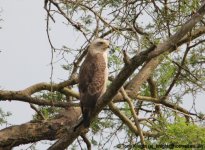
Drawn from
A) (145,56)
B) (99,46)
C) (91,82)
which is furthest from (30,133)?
(145,56)

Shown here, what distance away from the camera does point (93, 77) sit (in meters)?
6.60

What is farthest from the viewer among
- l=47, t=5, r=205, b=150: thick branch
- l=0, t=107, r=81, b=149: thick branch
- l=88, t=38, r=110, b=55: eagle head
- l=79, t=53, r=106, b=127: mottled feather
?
l=0, t=107, r=81, b=149: thick branch

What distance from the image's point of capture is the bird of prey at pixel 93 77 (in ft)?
20.2

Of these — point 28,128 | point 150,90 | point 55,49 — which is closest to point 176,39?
point 55,49

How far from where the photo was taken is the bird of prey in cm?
616

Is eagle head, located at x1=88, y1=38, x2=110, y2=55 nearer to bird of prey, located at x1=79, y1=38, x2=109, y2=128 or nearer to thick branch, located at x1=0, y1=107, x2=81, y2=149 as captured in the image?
bird of prey, located at x1=79, y1=38, x2=109, y2=128

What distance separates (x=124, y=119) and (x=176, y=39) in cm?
209

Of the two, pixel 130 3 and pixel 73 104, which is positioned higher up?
pixel 130 3

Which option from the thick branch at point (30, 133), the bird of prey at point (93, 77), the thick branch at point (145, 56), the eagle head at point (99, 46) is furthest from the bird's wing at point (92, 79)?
the thick branch at point (30, 133)

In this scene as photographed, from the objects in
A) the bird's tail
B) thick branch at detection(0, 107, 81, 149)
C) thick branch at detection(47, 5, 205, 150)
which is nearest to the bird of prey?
the bird's tail

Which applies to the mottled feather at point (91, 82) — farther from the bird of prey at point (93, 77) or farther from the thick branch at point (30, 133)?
the thick branch at point (30, 133)

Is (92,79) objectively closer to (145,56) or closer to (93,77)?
(93,77)

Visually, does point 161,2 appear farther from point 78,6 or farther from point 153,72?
point 153,72

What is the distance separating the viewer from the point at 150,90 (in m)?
8.77
